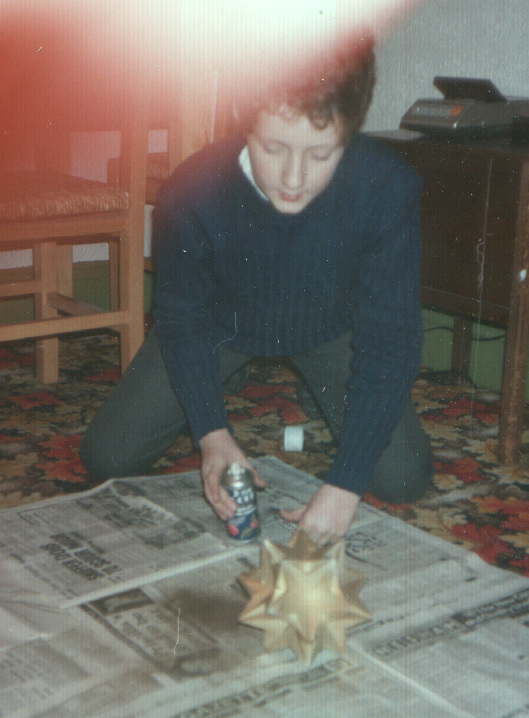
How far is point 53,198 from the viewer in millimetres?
1496

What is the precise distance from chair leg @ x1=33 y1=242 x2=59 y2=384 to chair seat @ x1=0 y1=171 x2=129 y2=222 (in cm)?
25

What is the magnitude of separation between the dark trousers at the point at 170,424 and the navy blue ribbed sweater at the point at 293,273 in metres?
0.08

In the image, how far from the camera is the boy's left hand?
912 mm

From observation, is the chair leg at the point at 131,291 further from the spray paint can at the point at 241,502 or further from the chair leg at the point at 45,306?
the spray paint can at the point at 241,502

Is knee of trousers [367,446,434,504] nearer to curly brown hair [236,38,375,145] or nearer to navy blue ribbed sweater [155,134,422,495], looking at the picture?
navy blue ribbed sweater [155,134,422,495]

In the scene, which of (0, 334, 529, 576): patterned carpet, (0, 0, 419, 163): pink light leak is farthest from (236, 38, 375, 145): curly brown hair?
(0, 334, 529, 576): patterned carpet

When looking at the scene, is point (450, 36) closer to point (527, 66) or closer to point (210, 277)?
point (527, 66)

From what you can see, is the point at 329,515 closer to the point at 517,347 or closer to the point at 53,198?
the point at 517,347

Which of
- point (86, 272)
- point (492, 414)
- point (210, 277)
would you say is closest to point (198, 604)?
point (210, 277)

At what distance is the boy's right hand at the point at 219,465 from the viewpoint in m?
0.98

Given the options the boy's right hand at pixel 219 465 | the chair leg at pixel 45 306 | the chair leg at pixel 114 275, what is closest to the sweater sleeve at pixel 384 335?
the boy's right hand at pixel 219 465

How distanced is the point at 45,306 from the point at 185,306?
32.3 inches

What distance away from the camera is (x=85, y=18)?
2.01 metres

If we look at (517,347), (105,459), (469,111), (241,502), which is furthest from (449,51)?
(241,502)
